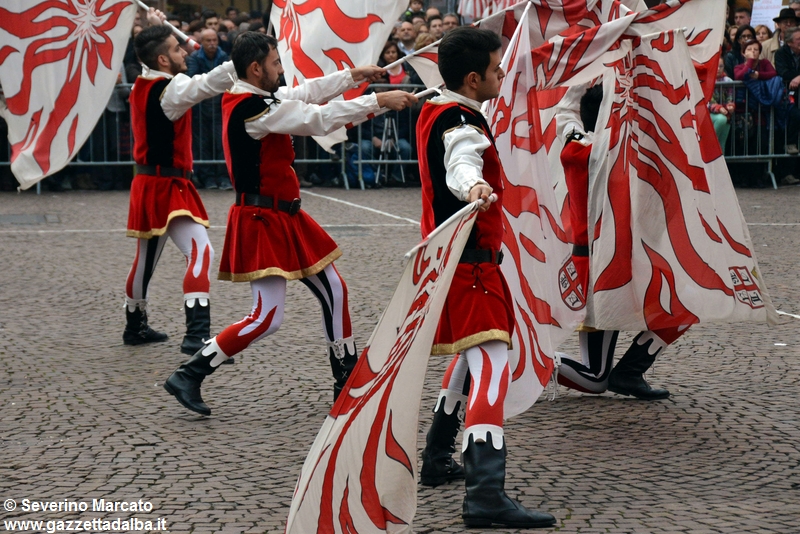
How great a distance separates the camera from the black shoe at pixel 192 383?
5.32 meters

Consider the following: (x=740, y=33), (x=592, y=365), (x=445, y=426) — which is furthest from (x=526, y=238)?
(x=740, y=33)

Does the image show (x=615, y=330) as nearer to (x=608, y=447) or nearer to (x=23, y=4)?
(x=608, y=447)

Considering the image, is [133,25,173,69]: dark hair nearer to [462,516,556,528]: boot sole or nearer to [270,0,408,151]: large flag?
[270,0,408,151]: large flag

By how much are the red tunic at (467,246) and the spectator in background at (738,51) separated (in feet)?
38.1

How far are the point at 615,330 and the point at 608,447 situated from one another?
31.3 inches

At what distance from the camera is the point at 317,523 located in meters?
3.56

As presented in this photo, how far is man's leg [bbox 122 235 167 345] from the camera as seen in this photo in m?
6.90

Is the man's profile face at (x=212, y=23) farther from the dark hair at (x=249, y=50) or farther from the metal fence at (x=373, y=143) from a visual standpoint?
the dark hair at (x=249, y=50)

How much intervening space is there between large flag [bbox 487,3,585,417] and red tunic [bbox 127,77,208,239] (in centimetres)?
268

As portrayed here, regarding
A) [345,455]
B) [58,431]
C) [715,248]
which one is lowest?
[58,431]

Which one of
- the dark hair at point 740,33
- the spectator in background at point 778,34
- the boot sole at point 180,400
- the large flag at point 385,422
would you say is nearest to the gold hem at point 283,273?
the boot sole at point 180,400

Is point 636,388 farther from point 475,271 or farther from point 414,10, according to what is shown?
point 414,10

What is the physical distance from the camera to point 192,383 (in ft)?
17.6

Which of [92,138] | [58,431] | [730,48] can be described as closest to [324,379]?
[58,431]
